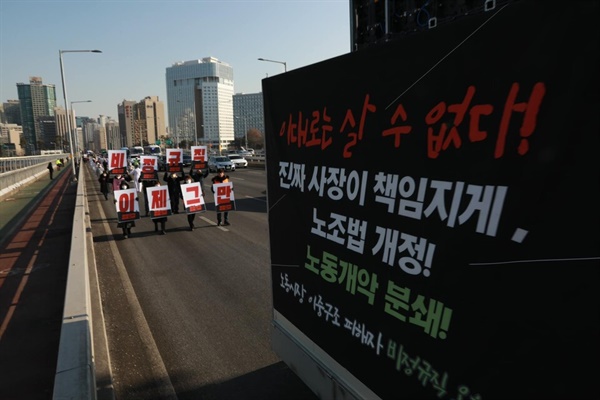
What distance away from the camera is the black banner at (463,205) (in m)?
1.41

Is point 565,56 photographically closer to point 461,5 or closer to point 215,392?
point 461,5

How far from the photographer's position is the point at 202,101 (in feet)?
395

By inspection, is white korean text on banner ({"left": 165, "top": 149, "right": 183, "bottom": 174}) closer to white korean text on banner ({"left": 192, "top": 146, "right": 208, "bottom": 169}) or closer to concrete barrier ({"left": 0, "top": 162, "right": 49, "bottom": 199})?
white korean text on banner ({"left": 192, "top": 146, "right": 208, "bottom": 169})

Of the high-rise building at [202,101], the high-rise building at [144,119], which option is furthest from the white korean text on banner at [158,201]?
the high-rise building at [144,119]

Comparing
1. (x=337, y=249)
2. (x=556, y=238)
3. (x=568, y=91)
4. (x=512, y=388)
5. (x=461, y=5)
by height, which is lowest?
(x=512, y=388)

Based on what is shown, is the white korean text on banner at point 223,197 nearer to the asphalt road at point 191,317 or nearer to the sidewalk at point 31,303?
the asphalt road at point 191,317

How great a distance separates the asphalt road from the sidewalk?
0.74 metres

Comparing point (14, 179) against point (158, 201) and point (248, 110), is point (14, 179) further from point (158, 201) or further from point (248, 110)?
point (248, 110)

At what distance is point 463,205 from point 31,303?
7543 mm

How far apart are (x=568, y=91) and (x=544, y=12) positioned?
30 centimetres

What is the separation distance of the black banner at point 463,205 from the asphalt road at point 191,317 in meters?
2.19

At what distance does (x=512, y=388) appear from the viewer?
1.67 meters

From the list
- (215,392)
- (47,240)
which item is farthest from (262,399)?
(47,240)

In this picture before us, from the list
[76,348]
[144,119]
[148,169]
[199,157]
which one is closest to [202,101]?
[144,119]
